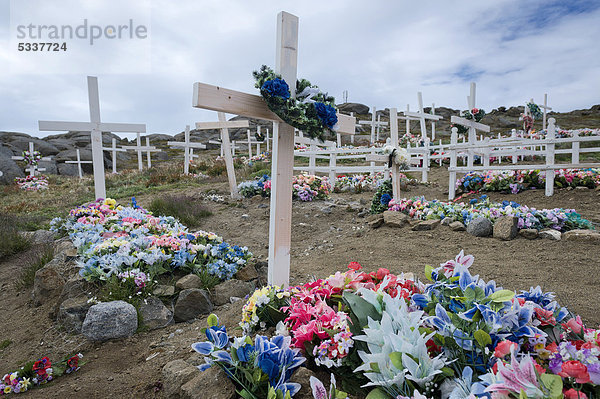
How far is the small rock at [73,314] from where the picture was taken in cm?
307

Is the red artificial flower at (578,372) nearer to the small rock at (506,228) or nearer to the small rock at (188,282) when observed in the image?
the small rock at (188,282)

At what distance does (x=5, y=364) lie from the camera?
2.72 m

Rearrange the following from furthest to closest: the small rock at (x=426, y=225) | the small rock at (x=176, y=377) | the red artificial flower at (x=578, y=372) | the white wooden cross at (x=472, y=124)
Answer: the white wooden cross at (x=472, y=124) < the small rock at (x=426, y=225) < the small rock at (x=176, y=377) < the red artificial flower at (x=578, y=372)

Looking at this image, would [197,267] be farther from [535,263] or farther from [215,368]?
[535,263]

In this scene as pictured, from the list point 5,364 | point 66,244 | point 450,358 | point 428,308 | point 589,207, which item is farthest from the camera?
point 589,207

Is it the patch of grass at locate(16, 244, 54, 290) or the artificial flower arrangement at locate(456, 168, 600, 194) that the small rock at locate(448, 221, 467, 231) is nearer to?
the artificial flower arrangement at locate(456, 168, 600, 194)

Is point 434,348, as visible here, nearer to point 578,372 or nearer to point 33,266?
point 578,372

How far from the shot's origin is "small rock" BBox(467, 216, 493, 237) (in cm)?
503

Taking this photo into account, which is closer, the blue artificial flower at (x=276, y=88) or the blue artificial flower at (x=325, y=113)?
the blue artificial flower at (x=276, y=88)

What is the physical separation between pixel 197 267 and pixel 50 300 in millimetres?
1529

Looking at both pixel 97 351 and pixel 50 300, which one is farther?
pixel 50 300

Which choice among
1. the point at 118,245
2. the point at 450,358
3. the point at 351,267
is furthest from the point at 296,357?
the point at 118,245

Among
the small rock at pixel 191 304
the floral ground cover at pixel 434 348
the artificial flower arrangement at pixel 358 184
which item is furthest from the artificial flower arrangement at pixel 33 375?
the artificial flower arrangement at pixel 358 184

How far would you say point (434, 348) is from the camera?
153 centimetres
